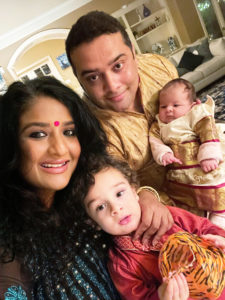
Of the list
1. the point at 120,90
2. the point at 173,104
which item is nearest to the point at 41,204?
the point at 120,90

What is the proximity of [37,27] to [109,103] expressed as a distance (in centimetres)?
490

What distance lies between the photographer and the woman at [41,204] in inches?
32.5

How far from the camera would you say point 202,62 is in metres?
5.03

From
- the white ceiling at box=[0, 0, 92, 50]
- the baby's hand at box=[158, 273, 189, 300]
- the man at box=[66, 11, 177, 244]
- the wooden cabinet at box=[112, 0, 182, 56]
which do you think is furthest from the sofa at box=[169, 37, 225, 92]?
the baby's hand at box=[158, 273, 189, 300]

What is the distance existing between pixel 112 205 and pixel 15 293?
1.35 ft

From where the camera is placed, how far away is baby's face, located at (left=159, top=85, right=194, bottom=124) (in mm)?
1327

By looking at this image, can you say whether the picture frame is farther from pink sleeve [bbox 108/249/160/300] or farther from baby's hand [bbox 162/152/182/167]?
pink sleeve [bbox 108/249/160/300]

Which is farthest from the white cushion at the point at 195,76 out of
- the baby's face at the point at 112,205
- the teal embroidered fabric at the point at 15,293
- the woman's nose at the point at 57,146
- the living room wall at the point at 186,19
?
the teal embroidered fabric at the point at 15,293

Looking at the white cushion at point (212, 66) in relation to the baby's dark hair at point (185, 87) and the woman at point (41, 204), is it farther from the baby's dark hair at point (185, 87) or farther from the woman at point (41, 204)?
the woman at point (41, 204)

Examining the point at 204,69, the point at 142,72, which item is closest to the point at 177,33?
the point at 204,69

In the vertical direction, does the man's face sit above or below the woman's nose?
above

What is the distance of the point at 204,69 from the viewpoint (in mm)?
4652

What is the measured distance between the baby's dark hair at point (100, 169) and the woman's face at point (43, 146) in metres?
0.10

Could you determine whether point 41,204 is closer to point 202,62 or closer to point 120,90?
point 120,90
